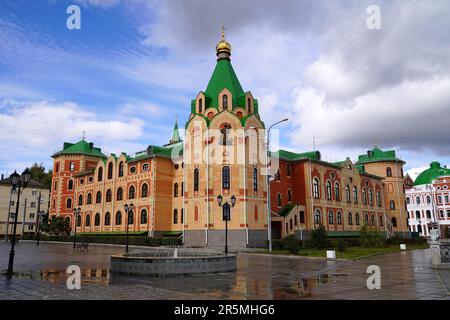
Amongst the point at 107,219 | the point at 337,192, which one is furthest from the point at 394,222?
the point at 107,219

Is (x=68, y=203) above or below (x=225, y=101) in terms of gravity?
below

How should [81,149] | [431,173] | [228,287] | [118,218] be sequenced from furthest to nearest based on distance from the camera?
[431,173]
[81,149]
[118,218]
[228,287]

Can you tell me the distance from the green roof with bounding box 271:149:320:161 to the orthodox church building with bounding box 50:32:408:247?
18 centimetres

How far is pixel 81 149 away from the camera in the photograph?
199ft

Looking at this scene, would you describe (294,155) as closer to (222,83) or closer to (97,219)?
(222,83)

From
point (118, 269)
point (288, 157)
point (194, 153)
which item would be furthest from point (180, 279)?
point (288, 157)

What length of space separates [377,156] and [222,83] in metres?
37.0

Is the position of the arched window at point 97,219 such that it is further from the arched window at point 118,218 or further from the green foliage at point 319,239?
the green foliage at point 319,239

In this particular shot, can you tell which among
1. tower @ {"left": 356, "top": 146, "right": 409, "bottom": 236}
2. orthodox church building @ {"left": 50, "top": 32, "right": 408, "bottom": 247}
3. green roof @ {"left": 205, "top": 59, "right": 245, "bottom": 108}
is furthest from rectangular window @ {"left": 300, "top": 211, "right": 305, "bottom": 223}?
tower @ {"left": 356, "top": 146, "right": 409, "bottom": 236}

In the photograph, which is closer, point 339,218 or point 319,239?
point 319,239

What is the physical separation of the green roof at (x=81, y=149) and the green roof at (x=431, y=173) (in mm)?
69563

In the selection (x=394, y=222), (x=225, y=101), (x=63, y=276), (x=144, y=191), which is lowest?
(x=63, y=276)

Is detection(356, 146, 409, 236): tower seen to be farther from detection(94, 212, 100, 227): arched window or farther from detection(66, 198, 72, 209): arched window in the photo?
detection(66, 198, 72, 209): arched window

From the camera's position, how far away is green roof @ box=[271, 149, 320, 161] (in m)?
45.8
